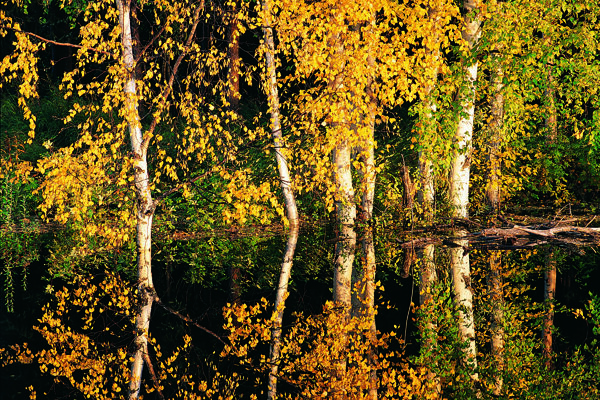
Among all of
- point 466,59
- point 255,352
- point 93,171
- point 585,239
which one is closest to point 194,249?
point 255,352

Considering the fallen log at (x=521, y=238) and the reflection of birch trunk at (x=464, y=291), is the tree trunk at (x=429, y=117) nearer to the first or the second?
the fallen log at (x=521, y=238)

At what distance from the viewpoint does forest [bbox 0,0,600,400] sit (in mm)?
9203

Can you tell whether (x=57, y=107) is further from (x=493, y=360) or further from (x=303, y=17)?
(x=493, y=360)

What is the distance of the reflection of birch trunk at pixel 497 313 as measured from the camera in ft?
29.6

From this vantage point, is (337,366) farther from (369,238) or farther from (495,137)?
(495,137)

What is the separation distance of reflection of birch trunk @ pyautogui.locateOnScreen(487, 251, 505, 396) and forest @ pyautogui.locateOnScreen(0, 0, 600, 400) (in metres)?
0.05

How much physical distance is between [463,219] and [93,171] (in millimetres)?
7319

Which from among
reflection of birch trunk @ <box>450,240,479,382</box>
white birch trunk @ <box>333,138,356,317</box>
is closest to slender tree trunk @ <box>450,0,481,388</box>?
reflection of birch trunk @ <box>450,240,479,382</box>

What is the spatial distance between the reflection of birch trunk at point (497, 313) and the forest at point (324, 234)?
50 millimetres

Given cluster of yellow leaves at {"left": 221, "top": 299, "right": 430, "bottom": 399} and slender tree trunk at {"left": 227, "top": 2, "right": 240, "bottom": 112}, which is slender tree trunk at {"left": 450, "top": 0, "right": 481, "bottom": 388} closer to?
cluster of yellow leaves at {"left": 221, "top": 299, "right": 430, "bottom": 399}

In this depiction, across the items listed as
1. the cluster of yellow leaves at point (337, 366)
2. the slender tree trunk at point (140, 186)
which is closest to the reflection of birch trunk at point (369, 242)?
the cluster of yellow leaves at point (337, 366)

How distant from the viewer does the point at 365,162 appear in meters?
13.1

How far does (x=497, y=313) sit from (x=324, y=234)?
5259 millimetres

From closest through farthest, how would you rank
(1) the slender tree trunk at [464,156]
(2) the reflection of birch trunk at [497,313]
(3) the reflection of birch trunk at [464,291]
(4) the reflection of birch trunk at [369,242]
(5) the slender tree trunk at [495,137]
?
(2) the reflection of birch trunk at [497,313]
(4) the reflection of birch trunk at [369,242]
(3) the reflection of birch trunk at [464,291]
(1) the slender tree trunk at [464,156]
(5) the slender tree trunk at [495,137]
